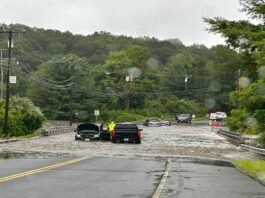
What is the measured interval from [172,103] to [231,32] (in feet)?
377

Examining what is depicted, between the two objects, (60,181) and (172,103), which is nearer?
(60,181)

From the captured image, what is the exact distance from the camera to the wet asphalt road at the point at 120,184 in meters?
12.4

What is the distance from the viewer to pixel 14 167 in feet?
61.8

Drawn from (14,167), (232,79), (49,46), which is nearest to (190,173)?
(14,167)

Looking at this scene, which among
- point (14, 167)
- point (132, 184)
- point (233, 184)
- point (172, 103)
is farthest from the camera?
point (172, 103)

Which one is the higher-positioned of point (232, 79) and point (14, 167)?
point (232, 79)

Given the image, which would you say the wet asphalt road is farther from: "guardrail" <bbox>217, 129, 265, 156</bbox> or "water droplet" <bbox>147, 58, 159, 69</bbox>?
"water droplet" <bbox>147, 58, 159, 69</bbox>

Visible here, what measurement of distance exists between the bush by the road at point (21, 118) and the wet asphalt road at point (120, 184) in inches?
1286

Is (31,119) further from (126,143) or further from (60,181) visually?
(60,181)

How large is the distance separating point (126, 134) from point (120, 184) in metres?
27.6

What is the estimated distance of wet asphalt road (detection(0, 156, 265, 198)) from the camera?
40.8 ft

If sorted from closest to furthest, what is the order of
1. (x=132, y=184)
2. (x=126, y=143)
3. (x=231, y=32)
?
(x=132, y=184) < (x=231, y=32) < (x=126, y=143)

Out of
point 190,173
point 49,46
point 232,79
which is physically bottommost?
point 190,173

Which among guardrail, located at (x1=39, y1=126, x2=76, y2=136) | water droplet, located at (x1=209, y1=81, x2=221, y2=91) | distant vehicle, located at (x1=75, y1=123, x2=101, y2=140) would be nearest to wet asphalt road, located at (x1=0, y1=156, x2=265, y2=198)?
distant vehicle, located at (x1=75, y1=123, x2=101, y2=140)
